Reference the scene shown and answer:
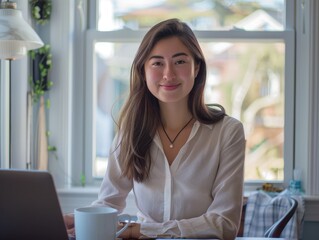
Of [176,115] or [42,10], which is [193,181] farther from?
[42,10]

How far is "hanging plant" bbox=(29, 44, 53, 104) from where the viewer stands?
116 inches

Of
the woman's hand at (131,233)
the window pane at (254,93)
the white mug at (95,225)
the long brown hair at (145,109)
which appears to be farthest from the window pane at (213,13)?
the white mug at (95,225)

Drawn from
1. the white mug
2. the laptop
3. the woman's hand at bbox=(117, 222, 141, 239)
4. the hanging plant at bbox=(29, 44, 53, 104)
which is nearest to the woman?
the woman's hand at bbox=(117, 222, 141, 239)

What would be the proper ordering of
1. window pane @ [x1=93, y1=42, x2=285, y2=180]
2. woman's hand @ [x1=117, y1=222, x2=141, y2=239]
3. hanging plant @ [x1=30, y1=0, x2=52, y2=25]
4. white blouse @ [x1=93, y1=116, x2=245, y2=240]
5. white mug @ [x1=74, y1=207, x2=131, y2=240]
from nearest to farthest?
1. white mug @ [x1=74, y1=207, x2=131, y2=240]
2. woman's hand @ [x1=117, y1=222, x2=141, y2=239]
3. white blouse @ [x1=93, y1=116, x2=245, y2=240]
4. hanging plant @ [x1=30, y1=0, x2=52, y2=25]
5. window pane @ [x1=93, y1=42, x2=285, y2=180]

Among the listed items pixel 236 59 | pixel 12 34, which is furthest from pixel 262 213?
pixel 12 34

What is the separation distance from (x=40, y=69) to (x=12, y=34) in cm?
84

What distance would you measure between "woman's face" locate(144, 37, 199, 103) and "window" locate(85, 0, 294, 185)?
1.19 m

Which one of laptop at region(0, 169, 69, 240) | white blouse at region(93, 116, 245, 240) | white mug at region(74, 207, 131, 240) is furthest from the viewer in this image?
white blouse at region(93, 116, 245, 240)

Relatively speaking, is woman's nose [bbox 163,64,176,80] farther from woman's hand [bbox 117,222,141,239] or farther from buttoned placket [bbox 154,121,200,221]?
woman's hand [bbox 117,222,141,239]

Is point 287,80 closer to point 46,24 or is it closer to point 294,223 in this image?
point 294,223

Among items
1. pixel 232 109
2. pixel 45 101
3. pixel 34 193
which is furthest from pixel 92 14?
pixel 34 193

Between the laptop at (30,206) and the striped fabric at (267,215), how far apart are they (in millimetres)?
1636

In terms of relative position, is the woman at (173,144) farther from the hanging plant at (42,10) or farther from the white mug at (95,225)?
the hanging plant at (42,10)

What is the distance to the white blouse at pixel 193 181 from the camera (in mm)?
1767
